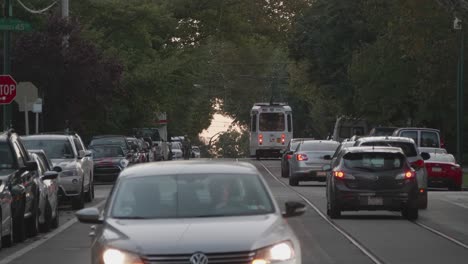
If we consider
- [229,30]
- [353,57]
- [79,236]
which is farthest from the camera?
[229,30]

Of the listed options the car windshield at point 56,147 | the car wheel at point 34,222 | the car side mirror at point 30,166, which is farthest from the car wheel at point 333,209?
the car windshield at point 56,147

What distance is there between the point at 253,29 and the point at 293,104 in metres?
44.6

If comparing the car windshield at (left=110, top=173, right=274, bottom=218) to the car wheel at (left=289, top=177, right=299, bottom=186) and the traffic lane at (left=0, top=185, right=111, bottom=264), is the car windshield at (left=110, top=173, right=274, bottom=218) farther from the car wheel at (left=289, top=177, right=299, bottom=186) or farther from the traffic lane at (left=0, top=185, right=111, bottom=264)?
the car wheel at (left=289, top=177, right=299, bottom=186)

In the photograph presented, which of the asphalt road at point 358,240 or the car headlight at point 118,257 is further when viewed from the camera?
the asphalt road at point 358,240

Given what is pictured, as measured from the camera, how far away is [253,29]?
2830 inches

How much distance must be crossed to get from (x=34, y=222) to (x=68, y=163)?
8.62m

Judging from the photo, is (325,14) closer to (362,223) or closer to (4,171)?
(362,223)

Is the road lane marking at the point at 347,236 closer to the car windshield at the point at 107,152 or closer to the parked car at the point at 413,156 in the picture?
the parked car at the point at 413,156

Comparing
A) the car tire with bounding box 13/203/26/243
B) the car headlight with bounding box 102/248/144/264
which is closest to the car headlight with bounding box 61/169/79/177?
the car tire with bounding box 13/203/26/243

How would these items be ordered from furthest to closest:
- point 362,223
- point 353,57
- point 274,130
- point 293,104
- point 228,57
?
point 228,57 < point 293,104 < point 274,130 < point 353,57 < point 362,223

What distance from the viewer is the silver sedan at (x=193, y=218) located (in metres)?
10.2

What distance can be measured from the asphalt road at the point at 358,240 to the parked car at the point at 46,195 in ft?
0.94

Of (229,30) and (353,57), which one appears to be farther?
(229,30)

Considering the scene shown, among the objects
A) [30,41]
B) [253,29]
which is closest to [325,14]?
[253,29]
